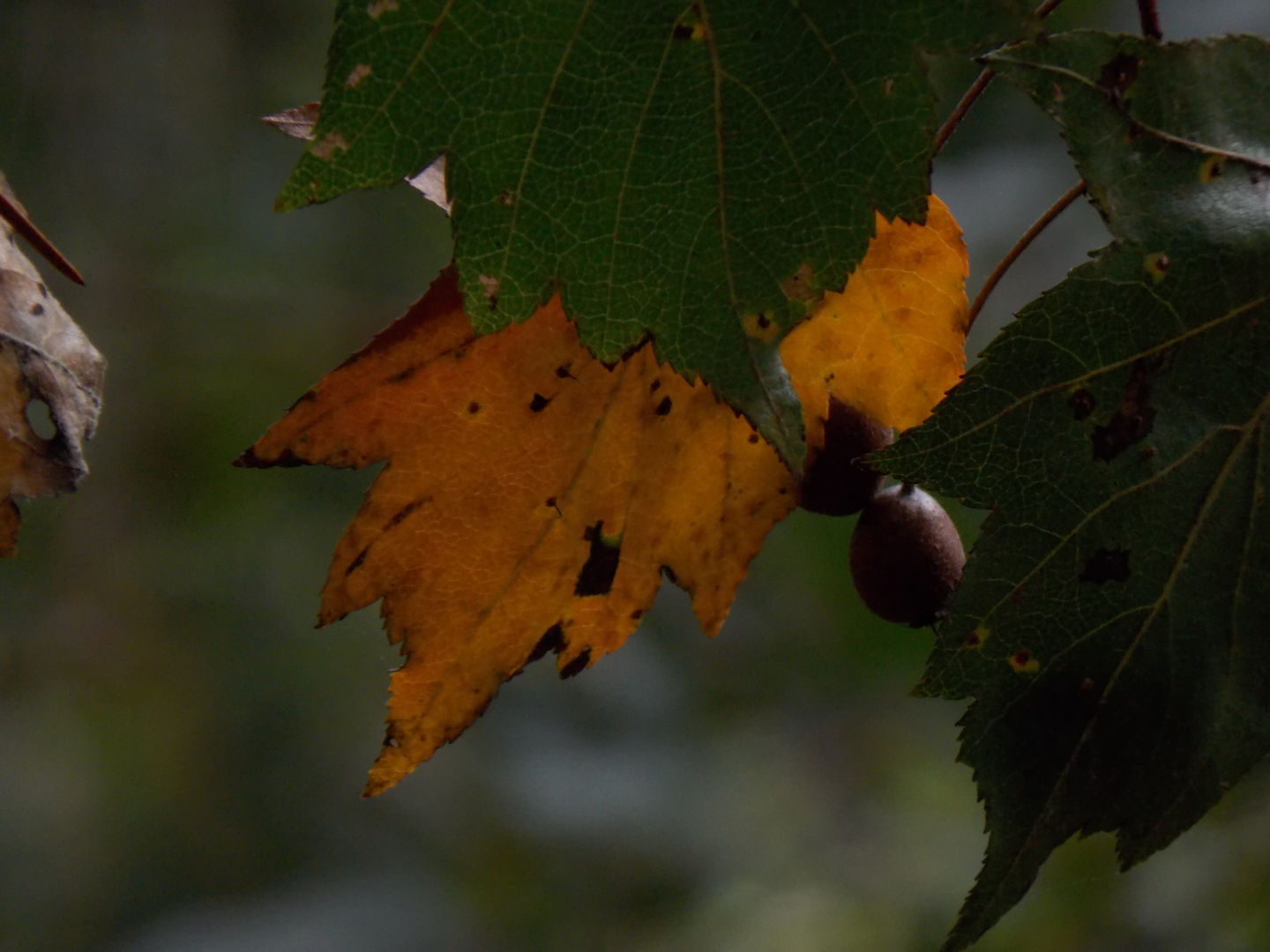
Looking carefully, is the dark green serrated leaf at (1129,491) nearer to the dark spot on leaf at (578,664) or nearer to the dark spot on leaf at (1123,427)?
the dark spot on leaf at (1123,427)

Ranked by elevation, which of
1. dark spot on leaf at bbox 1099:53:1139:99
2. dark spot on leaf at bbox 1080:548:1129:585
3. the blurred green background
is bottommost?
the blurred green background

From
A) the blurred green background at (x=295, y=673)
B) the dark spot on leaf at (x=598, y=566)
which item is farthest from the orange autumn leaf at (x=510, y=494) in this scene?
the blurred green background at (x=295, y=673)

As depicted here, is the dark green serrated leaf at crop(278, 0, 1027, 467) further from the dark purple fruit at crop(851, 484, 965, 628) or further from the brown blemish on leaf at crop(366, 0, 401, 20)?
the dark purple fruit at crop(851, 484, 965, 628)

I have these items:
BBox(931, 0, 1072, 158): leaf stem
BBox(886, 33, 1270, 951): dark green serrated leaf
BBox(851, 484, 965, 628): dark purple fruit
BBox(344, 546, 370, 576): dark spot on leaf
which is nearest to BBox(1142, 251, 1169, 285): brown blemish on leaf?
BBox(886, 33, 1270, 951): dark green serrated leaf

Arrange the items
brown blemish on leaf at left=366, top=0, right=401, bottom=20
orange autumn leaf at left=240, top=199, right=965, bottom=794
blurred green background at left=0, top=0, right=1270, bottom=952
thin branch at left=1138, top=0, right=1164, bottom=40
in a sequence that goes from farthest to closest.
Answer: blurred green background at left=0, top=0, right=1270, bottom=952 → orange autumn leaf at left=240, top=199, right=965, bottom=794 → thin branch at left=1138, top=0, right=1164, bottom=40 → brown blemish on leaf at left=366, top=0, right=401, bottom=20

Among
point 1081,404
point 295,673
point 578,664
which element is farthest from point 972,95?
point 295,673

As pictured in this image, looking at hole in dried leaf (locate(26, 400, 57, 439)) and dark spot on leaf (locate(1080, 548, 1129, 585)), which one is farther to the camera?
hole in dried leaf (locate(26, 400, 57, 439))

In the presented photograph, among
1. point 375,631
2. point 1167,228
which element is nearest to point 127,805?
point 375,631

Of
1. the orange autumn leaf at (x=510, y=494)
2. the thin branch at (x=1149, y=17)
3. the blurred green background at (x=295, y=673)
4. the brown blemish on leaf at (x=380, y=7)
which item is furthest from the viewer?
the blurred green background at (x=295, y=673)

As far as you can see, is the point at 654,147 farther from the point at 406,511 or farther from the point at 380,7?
the point at 406,511
